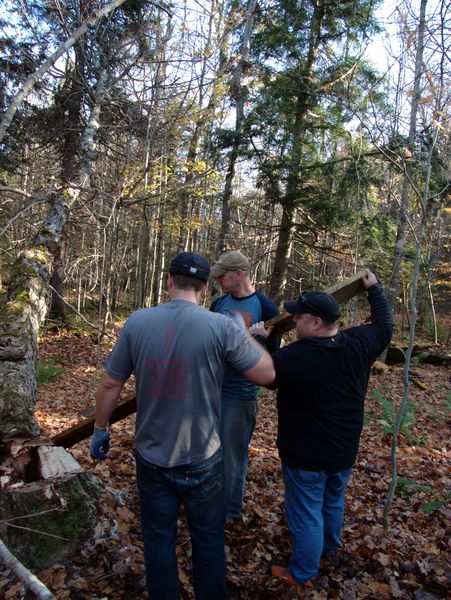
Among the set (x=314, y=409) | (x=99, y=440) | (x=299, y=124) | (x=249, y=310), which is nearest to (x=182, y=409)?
(x=99, y=440)

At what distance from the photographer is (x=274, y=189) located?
11109 millimetres

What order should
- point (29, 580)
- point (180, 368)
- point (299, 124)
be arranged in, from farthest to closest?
1. point (299, 124)
2. point (180, 368)
3. point (29, 580)

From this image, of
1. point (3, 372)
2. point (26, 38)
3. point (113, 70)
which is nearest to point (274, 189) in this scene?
point (113, 70)

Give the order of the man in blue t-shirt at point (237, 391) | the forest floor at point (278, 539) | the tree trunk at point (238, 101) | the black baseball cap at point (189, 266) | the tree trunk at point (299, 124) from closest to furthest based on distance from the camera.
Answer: the black baseball cap at point (189, 266), the forest floor at point (278, 539), the man in blue t-shirt at point (237, 391), the tree trunk at point (238, 101), the tree trunk at point (299, 124)

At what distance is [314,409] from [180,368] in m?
1.06

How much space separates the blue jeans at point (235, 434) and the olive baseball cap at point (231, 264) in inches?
43.9

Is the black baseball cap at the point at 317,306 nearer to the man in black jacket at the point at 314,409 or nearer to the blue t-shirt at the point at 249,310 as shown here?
the man in black jacket at the point at 314,409

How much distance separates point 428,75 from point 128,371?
359cm

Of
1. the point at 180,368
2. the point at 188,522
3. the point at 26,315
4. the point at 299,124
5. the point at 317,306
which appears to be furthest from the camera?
the point at 299,124

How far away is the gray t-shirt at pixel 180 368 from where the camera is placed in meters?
2.14

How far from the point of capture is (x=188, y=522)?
7.42 ft

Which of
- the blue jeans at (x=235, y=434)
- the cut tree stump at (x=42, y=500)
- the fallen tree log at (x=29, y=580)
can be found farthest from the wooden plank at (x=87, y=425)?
the fallen tree log at (x=29, y=580)

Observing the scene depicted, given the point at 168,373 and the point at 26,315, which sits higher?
the point at 168,373

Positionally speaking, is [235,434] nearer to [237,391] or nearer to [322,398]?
[237,391]
